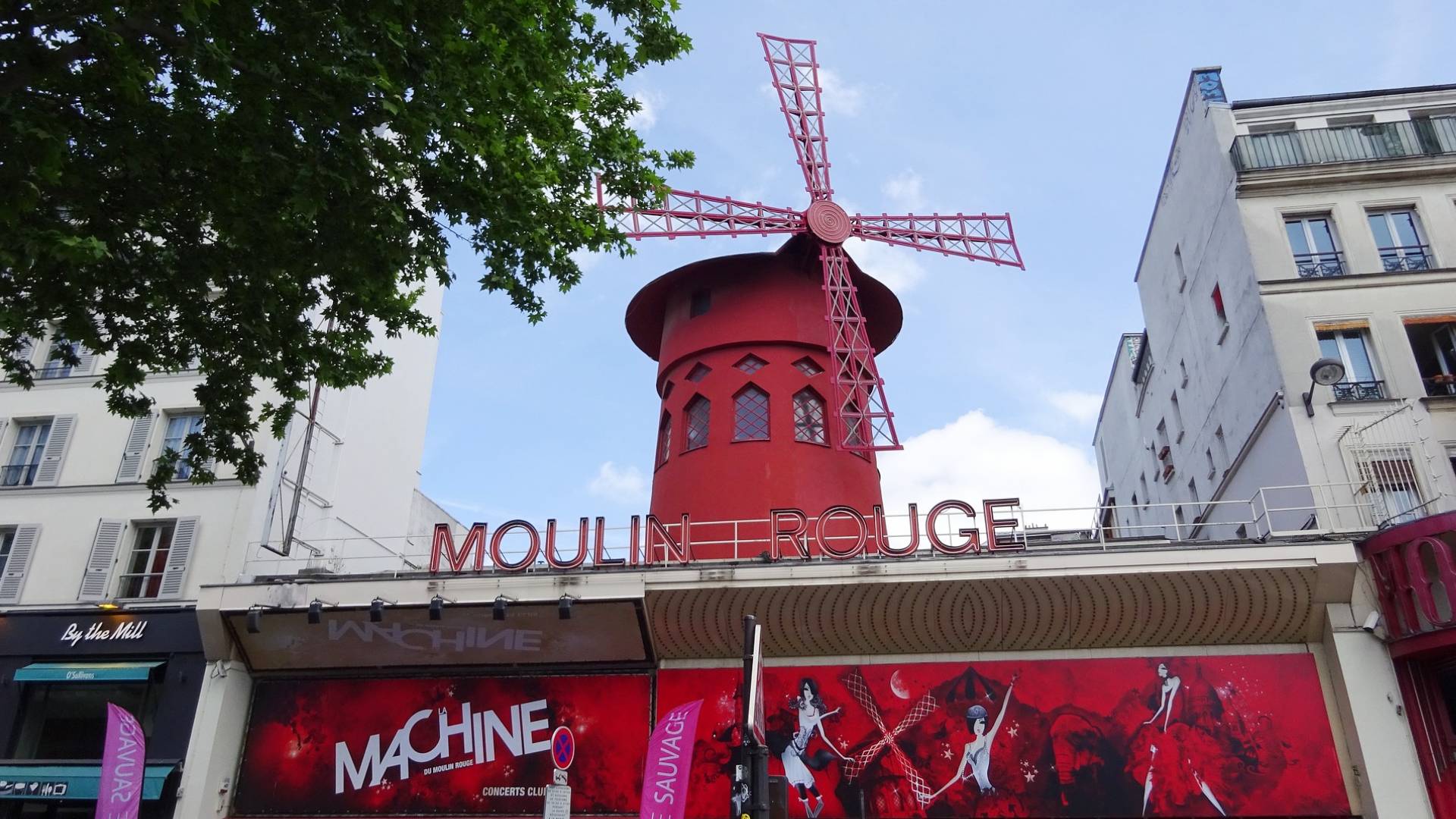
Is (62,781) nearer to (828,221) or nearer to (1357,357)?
(828,221)

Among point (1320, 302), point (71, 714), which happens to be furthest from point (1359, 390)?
point (71, 714)

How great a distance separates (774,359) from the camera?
49.3 feet

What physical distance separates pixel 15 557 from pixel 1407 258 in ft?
61.7

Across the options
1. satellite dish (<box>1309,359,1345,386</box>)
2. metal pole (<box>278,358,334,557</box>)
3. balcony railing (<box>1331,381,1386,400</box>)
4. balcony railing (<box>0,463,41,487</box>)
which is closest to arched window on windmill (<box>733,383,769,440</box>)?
metal pole (<box>278,358,334,557</box>)

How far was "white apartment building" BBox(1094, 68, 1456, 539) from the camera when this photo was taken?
1222cm

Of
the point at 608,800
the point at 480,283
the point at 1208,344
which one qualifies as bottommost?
the point at 608,800

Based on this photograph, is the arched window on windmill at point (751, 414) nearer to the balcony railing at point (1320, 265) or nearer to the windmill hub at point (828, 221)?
the windmill hub at point (828, 221)

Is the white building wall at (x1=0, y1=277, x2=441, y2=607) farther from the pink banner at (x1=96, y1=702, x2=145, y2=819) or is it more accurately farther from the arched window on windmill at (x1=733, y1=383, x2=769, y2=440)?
the arched window on windmill at (x1=733, y1=383, x2=769, y2=440)

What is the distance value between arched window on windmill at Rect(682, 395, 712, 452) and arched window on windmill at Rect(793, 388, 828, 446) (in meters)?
1.24

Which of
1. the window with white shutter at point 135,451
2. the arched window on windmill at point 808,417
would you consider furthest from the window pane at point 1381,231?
the window with white shutter at point 135,451

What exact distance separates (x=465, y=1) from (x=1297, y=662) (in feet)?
34.9

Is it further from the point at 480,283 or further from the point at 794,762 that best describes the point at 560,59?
the point at 794,762

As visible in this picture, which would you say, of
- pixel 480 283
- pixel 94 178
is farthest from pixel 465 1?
pixel 94 178

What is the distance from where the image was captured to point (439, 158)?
8445 millimetres
